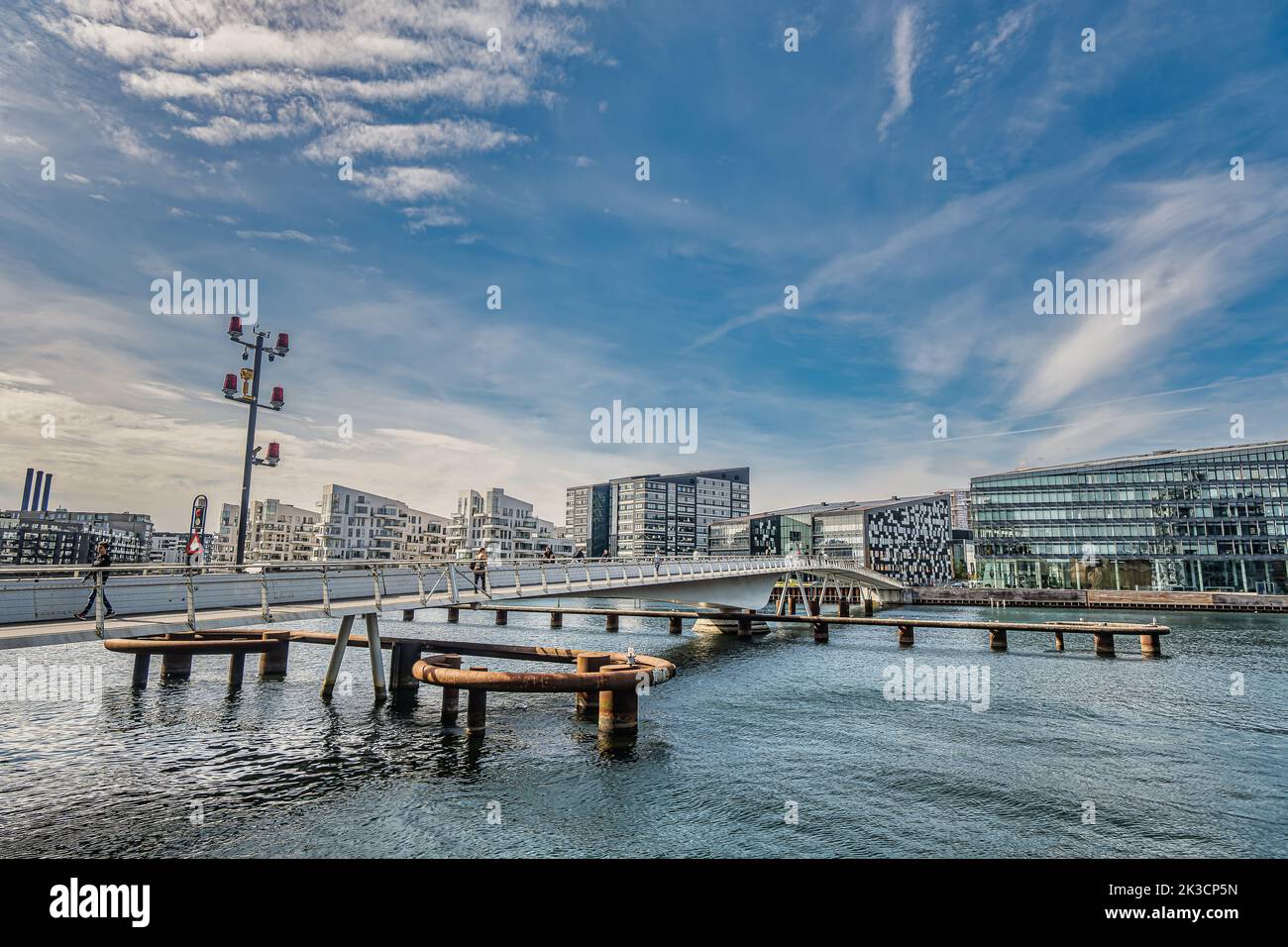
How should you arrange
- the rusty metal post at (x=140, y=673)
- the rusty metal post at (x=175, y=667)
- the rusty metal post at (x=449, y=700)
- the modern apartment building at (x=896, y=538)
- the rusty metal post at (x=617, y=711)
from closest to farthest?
the rusty metal post at (x=617, y=711) → the rusty metal post at (x=449, y=700) → the rusty metal post at (x=140, y=673) → the rusty metal post at (x=175, y=667) → the modern apartment building at (x=896, y=538)

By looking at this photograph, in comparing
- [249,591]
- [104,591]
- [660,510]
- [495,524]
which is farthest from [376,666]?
[660,510]

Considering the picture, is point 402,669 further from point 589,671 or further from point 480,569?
point 589,671

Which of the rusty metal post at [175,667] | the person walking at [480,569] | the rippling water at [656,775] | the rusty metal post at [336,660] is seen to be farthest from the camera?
the rusty metal post at [175,667]

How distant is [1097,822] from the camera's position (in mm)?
15086

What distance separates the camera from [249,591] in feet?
69.6

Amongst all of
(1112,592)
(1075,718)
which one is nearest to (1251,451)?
(1112,592)

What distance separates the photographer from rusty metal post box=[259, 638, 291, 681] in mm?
31516

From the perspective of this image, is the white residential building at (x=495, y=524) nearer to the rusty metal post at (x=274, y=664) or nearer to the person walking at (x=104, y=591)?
the rusty metal post at (x=274, y=664)

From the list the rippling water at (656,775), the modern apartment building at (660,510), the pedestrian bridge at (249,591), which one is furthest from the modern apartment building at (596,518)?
the rippling water at (656,775)

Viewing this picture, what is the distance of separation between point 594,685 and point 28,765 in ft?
48.9

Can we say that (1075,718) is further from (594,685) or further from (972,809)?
(594,685)

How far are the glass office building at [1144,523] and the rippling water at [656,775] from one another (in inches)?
4360

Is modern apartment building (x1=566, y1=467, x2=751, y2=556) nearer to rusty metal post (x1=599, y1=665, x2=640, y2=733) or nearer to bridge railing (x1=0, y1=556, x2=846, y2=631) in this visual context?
bridge railing (x1=0, y1=556, x2=846, y2=631)

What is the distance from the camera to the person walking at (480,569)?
989 inches
